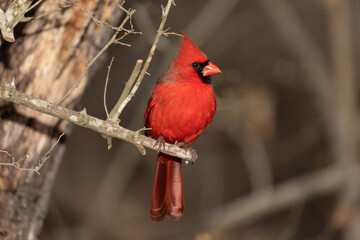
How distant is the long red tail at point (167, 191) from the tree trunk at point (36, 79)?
0.60 metres

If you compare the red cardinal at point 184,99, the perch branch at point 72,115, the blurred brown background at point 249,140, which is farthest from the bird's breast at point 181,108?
the blurred brown background at point 249,140

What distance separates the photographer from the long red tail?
2.91m

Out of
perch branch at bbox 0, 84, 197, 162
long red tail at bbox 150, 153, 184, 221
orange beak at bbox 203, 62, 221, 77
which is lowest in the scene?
long red tail at bbox 150, 153, 184, 221

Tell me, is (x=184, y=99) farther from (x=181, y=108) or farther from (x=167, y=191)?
(x=167, y=191)

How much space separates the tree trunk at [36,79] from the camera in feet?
7.79

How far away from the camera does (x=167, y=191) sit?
2.98 meters

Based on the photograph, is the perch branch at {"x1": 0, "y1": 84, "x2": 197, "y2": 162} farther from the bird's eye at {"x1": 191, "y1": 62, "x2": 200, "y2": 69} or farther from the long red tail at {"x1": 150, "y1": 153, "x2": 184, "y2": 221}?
the long red tail at {"x1": 150, "y1": 153, "x2": 184, "y2": 221}

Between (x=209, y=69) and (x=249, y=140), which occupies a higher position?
(x=209, y=69)

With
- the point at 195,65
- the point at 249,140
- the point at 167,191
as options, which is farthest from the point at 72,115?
the point at 249,140

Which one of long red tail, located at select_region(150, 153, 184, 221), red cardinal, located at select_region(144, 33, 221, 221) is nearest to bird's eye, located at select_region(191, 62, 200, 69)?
red cardinal, located at select_region(144, 33, 221, 221)

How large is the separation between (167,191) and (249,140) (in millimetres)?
1611

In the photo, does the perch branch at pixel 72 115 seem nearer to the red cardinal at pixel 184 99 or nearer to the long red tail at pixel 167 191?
the red cardinal at pixel 184 99

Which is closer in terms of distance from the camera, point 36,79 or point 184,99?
point 36,79

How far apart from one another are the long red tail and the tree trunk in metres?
0.60
